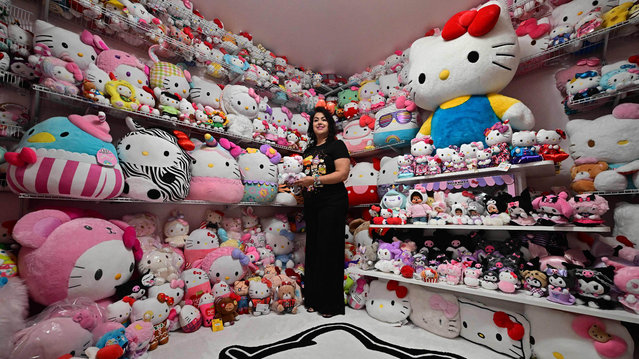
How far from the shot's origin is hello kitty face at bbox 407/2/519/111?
5.81ft

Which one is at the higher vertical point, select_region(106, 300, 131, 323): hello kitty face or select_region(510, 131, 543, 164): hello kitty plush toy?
select_region(510, 131, 543, 164): hello kitty plush toy

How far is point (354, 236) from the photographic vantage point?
251cm

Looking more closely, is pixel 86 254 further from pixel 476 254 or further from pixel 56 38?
pixel 476 254

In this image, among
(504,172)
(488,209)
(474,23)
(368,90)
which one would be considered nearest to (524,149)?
(504,172)

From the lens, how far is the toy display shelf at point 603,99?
1462mm

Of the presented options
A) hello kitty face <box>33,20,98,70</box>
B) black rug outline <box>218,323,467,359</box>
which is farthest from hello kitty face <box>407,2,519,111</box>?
hello kitty face <box>33,20,98,70</box>

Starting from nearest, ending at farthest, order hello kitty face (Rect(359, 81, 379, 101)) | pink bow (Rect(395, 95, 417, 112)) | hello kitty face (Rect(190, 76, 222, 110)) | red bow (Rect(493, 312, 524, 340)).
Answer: red bow (Rect(493, 312, 524, 340)) < hello kitty face (Rect(190, 76, 222, 110)) < pink bow (Rect(395, 95, 417, 112)) < hello kitty face (Rect(359, 81, 379, 101))

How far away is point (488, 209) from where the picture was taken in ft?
5.18

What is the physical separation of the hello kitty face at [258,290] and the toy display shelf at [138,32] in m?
2.11

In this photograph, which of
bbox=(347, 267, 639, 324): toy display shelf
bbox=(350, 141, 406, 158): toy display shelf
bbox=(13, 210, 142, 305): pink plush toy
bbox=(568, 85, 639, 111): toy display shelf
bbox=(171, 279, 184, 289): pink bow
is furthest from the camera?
bbox=(350, 141, 406, 158): toy display shelf

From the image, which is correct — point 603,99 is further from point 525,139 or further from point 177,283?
point 177,283

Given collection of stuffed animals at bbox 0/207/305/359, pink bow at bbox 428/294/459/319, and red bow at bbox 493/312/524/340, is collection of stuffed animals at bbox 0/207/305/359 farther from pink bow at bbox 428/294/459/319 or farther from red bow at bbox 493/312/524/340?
red bow at bbox 493/312/524/340

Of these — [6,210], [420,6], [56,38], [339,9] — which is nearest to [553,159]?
[420,6]

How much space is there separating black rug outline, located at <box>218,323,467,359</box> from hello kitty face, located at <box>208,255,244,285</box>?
1.84 feet
